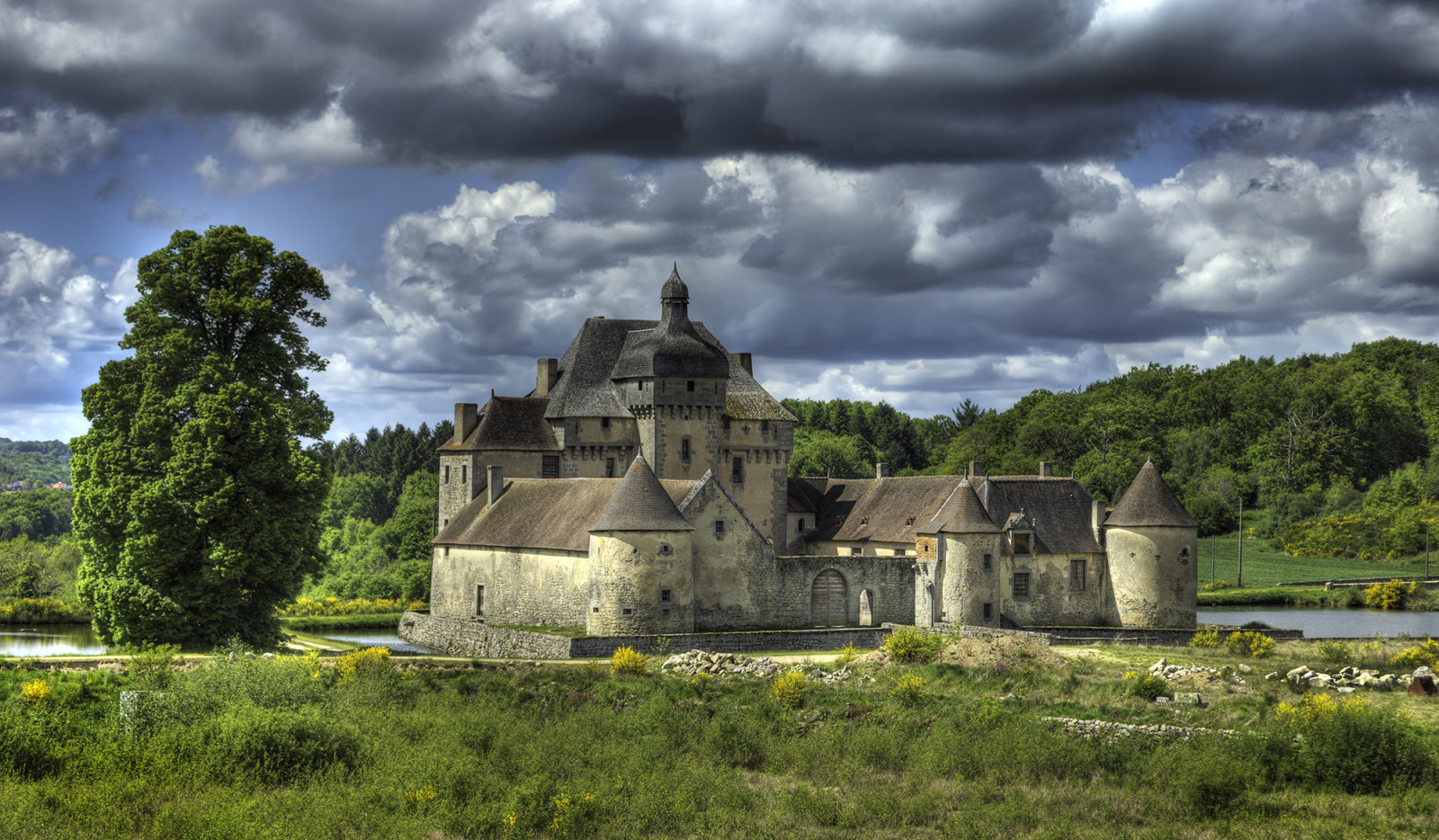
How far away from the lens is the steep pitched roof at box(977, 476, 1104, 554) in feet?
157

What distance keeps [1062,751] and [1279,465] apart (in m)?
83.7

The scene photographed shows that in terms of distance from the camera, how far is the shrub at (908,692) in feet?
100

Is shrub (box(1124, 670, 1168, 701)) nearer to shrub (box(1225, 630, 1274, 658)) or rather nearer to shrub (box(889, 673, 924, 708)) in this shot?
shrub (box(889, 673, 924, 708))

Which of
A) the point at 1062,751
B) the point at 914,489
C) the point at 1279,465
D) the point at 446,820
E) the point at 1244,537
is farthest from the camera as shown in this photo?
the point at 1279,465

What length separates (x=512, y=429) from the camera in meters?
53.2

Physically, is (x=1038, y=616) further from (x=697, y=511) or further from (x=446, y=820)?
(x=446, y=820)

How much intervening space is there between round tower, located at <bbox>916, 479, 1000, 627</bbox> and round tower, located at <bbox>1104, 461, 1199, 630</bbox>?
5792 mm

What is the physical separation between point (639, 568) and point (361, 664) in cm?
1028

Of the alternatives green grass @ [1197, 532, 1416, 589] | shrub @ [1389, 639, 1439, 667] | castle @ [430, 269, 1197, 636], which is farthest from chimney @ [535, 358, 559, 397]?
green grass @ [1197, 532, 1416, 589]

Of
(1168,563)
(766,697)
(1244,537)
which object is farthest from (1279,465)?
(766,697)

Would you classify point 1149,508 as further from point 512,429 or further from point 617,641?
point 512,429

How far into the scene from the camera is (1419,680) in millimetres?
30828

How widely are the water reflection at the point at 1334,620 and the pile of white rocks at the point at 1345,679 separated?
59.4 feet

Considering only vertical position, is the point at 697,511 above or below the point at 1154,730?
above
